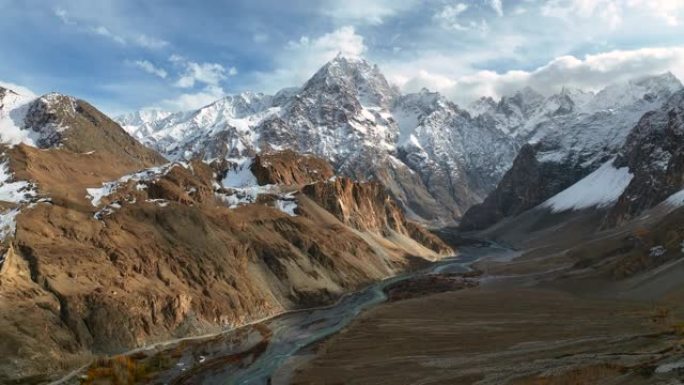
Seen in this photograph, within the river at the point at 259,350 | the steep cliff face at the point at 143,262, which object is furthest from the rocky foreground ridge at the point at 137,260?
the river at the point at 259,350

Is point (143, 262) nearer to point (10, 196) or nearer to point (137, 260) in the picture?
point (137, 260)

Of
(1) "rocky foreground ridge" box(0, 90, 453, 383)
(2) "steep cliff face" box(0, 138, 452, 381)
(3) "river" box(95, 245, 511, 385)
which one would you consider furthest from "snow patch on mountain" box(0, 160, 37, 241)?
(3) "river" box(95, 245, 511, 385)

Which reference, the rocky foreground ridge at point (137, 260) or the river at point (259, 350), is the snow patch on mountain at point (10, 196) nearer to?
the rocky foreground ridge at point (137, 260)

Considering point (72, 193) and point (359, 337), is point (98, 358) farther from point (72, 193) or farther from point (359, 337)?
point (72, 193)

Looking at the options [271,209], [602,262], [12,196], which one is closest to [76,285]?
[12,196]

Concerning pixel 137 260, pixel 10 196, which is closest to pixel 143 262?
pixel 137 260

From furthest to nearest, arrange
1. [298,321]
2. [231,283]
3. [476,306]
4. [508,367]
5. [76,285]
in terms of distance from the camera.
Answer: [231,283] → [298,321] → [476,306] → [76,285] → [508,367]

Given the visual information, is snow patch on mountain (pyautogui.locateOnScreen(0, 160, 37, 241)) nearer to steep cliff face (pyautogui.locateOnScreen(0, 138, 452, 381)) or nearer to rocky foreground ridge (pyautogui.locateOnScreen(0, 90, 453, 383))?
rocky foreground ridge (pyautogui.locateOnScreen(0, 90, 453, 383))

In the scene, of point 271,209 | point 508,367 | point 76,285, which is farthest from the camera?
point 271,209
